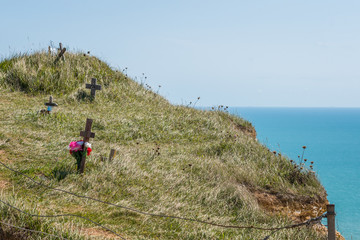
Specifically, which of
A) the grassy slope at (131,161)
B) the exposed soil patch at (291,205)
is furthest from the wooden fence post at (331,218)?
the exposed soil patch at (291,205)

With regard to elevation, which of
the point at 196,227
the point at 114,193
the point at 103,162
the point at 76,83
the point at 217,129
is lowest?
the point at 196,227

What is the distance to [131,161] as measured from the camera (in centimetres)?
904

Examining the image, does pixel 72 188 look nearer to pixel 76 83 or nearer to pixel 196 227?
pixel 196 227

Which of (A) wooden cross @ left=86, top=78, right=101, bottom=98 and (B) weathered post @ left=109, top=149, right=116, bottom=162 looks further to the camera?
(A) wooden cross @ left=86, top=78, right=101, bottom=98

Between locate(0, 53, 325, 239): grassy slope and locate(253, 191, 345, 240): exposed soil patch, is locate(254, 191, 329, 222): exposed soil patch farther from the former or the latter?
locate(0, 53, 325, 239): grassy slope

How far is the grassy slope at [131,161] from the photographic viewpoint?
621cm

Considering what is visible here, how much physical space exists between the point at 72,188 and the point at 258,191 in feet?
16.7

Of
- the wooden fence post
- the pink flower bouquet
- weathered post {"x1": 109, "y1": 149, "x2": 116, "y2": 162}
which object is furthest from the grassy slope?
the wooden fence post

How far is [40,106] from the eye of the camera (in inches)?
536

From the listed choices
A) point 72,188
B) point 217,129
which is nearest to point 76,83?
point 217,129

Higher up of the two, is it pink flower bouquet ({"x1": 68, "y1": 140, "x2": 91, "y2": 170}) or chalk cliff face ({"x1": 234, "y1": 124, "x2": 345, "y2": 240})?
pink flower bouquet ({"x1": 68, "y1": 140, "x2": 91, "y2": 170})

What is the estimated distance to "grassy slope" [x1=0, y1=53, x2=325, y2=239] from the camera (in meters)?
6.21

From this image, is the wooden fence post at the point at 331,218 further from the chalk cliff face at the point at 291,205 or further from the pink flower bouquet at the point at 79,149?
the pink flower bouquet at the point at 79,149

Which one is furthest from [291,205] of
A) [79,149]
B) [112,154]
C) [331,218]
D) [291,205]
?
[79,149]
